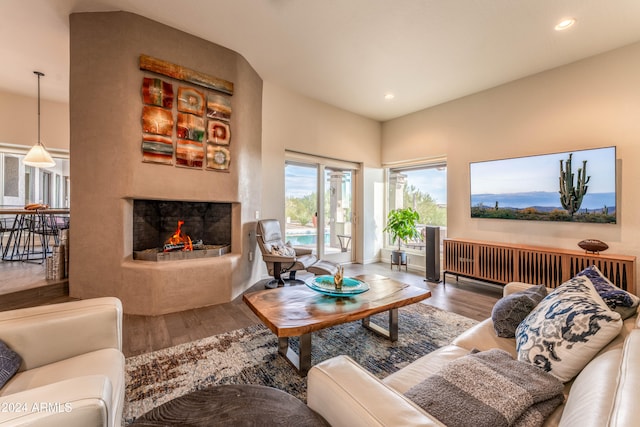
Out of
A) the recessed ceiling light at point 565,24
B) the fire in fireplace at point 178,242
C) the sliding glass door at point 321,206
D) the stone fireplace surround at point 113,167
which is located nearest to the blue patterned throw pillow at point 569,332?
the recessed ceiling light at point 565,24

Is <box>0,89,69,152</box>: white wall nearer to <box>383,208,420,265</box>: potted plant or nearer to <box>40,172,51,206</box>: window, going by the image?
<box>40,172,51,206</box>: window

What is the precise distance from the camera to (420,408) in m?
0.76

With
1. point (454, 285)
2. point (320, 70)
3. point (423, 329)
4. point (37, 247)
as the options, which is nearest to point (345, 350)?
point (423, 329)

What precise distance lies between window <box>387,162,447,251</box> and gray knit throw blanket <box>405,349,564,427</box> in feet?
13.9

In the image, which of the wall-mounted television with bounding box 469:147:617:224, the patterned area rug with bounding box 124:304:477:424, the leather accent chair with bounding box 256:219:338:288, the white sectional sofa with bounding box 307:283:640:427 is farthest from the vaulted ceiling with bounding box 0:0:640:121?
the patterned area rug with bounding box 124:304:477:424

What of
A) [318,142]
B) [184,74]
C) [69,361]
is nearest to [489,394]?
[69,361]

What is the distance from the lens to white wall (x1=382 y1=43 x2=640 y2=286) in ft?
10.4

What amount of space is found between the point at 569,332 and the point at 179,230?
387 cm

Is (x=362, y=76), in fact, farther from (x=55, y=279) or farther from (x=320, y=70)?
(x=55, y=279)

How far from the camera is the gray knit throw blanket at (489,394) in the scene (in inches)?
33.7

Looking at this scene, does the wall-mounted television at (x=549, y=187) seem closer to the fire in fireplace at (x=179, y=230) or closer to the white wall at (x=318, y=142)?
the white wall at (x=318, y=142)

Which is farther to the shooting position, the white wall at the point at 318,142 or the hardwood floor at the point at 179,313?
the white wall at the point at 318,142

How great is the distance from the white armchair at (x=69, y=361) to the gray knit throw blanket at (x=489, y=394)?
103 cm

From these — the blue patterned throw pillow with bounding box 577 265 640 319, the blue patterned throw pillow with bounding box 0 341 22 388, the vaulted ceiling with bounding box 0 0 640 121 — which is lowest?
the blue patterned throw pillow with bounding box 0 341 22 388
